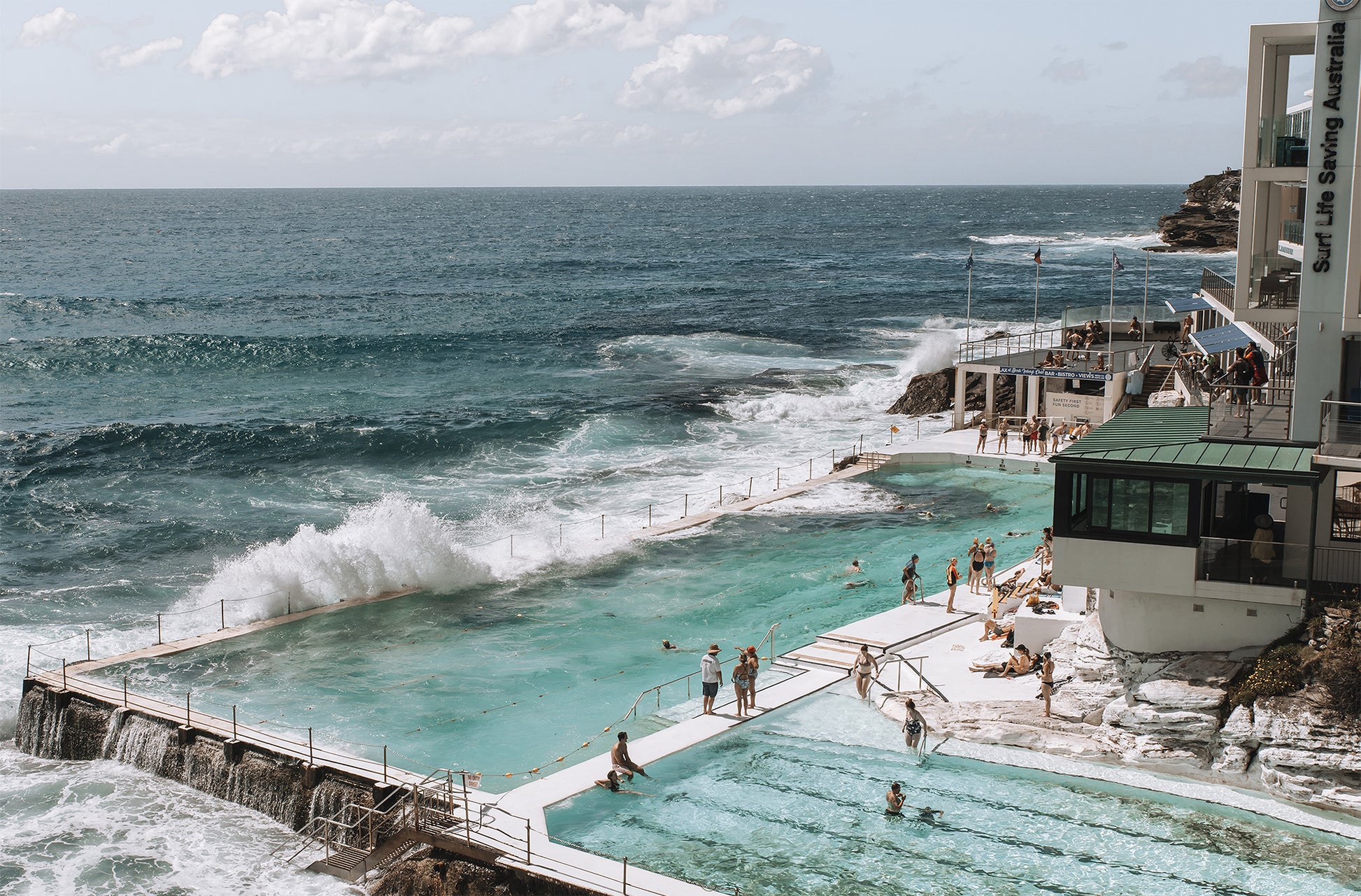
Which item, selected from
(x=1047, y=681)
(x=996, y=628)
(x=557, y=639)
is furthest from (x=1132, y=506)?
(x=557, y=639)

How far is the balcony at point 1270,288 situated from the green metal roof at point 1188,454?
318 centimetres

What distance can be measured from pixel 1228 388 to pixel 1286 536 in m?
2.93

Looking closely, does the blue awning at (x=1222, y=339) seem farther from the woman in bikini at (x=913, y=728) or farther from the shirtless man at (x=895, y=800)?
the shirtless man at (x=895, y=800)

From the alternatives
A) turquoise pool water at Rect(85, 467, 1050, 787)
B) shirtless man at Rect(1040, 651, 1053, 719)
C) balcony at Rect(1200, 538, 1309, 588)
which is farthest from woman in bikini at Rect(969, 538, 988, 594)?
balcony at Rect(1200, 538, 1309, 588)

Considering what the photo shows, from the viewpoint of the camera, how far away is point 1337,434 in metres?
19.8

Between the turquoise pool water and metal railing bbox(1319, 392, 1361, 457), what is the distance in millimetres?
10286

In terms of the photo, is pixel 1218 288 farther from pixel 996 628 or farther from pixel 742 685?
pixel 742 685

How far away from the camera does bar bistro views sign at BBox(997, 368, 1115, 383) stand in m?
42.8

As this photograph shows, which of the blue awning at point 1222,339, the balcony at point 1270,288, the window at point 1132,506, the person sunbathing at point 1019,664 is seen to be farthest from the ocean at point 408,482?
the balcony at point 1270,288

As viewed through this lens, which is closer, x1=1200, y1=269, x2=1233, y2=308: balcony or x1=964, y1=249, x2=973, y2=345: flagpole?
x1=1200, y1=269, x2=1233, y2=308: balcony

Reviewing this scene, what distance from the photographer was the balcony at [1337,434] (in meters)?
19.2

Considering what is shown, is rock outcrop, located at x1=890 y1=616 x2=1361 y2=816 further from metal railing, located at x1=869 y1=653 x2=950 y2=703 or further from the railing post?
the railing post

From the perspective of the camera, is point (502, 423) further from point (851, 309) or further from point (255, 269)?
point (255, 269)

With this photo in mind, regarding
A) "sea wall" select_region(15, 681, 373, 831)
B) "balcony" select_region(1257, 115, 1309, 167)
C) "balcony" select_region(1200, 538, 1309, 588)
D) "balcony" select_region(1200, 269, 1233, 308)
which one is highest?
"balcony" select_region(1257, 115, 1309, 167)
